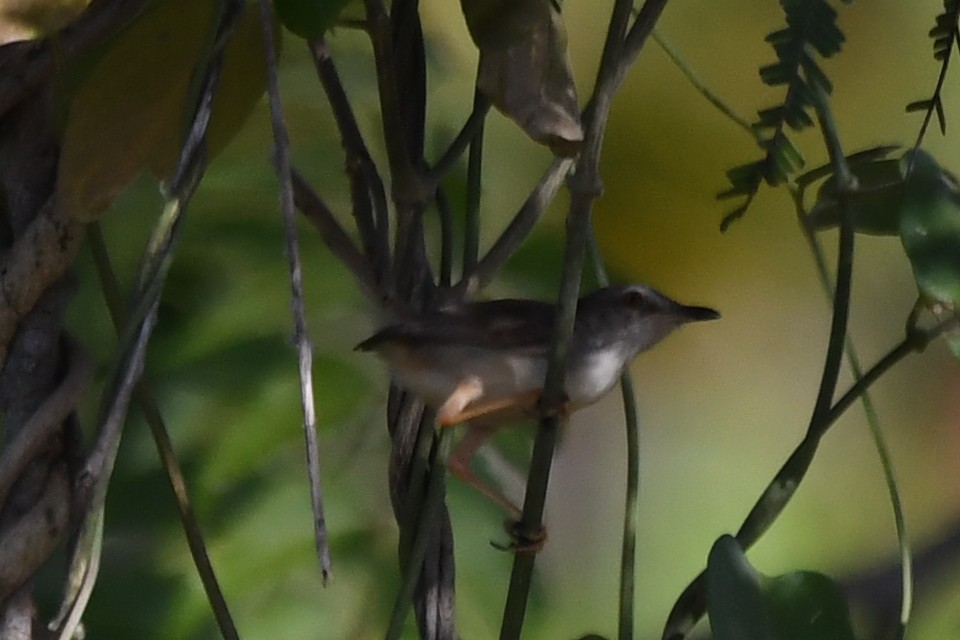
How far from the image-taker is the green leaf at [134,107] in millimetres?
430

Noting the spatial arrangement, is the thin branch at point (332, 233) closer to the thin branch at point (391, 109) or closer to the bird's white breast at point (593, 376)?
the thin branch at point (391, 109)

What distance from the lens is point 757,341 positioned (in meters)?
1.10

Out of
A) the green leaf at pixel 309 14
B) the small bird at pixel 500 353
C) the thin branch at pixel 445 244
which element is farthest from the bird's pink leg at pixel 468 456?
the green leaf at pixel 309 14

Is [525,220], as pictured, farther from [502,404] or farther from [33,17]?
[33,17]

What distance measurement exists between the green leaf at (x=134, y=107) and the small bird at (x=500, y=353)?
20 centimetres

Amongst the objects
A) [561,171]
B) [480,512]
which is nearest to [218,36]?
[561,171]

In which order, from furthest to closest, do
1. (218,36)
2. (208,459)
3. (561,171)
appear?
Result: (208,459) → (561,171) → (218,36)

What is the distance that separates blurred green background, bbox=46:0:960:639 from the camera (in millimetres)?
902

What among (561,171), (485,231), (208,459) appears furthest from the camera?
(485,231)

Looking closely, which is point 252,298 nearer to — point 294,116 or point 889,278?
point 294,116

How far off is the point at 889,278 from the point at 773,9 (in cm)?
32

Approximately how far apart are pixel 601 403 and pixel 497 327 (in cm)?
42

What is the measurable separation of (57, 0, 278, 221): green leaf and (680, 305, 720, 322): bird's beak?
406 millimetres

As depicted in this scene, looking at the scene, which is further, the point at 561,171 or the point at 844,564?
the point at 844,564
